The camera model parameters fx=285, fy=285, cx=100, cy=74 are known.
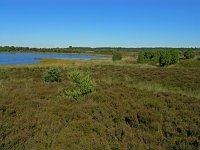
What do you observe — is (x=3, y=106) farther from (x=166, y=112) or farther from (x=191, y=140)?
(x=191, y=140)

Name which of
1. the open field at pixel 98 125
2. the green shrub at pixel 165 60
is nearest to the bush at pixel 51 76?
the open field at pixel 98 125

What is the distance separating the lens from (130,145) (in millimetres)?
6855

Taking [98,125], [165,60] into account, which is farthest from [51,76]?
[165,60]

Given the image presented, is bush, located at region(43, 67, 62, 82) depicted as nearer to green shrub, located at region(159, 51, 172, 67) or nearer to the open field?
the open field

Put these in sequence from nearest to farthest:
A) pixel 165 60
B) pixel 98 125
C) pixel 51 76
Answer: pixel 98 125, pixel 51 76, pixel 165 60

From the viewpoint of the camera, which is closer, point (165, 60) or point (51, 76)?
point (51, 76)

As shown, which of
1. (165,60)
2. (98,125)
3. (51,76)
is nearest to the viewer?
(98,125)

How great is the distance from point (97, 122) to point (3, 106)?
13.9 ft

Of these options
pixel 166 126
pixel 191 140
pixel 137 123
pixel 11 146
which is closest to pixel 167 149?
pixel 191 140

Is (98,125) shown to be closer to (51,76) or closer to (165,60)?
(51,76)

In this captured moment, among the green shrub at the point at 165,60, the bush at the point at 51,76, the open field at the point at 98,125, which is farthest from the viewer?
the green shrub at the point at 165,60

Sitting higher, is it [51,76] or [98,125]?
[98,125]

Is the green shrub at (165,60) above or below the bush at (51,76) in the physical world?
below

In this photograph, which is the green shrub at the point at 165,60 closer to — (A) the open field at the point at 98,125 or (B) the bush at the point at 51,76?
(B) the bush at the point at 51,76
